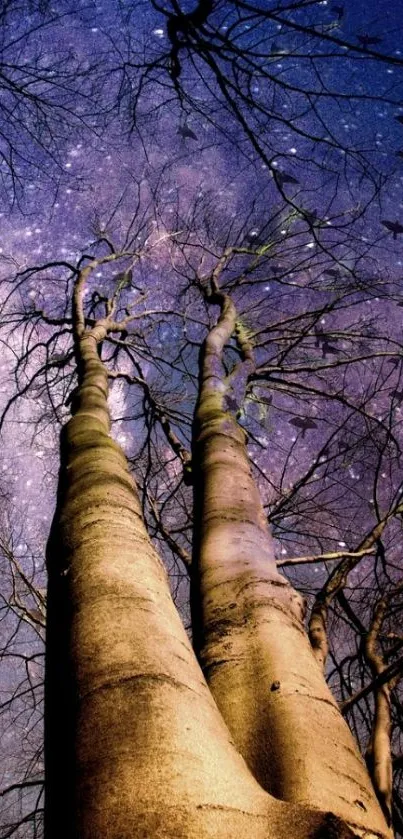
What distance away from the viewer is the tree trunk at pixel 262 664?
0.93m

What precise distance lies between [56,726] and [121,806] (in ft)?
0.97

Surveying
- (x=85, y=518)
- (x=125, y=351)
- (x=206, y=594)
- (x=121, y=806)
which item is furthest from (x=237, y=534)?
(x=125, y=351)

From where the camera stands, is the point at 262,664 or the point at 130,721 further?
the point at 262,664

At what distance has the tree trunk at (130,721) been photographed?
0.64m

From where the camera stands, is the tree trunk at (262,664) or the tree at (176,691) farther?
the tree trunk at (262,664)

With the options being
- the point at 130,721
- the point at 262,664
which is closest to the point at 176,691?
the point at 130,721

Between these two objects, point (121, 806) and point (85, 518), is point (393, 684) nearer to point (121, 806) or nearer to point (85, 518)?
point (85, 518)

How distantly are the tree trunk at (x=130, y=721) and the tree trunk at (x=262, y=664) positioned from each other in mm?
205

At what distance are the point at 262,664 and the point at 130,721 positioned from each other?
59cm

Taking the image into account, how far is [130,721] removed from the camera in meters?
0.77

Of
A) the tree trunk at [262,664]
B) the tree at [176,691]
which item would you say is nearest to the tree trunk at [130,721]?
the tree at [176,691]

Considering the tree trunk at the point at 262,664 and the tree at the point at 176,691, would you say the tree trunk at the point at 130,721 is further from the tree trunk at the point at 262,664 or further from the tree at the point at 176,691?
the tree trunk at the point at 262,664

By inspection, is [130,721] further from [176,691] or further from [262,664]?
[262,664]

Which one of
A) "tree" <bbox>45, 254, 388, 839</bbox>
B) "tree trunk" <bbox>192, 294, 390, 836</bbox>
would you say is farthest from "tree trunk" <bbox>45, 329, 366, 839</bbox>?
"tree trunk" <bbox>192, 294, 390, 836</bbox>
